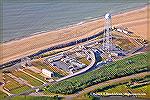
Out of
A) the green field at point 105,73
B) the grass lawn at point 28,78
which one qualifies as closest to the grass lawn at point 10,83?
the grass lawn at point 28,78

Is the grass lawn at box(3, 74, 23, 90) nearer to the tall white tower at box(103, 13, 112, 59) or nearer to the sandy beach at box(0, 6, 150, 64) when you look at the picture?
the sandy beach at box(0, 6, 150, 64)

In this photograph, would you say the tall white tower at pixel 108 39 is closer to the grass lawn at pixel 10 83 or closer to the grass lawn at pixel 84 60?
the grass lawn at pixel 84 60

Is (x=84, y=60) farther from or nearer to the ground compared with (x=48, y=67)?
farther from the ground

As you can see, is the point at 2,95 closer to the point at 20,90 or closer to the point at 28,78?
the point at 20,90

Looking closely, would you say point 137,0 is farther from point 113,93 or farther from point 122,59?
point 113,93

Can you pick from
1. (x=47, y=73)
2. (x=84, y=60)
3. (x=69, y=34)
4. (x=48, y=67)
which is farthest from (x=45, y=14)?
(x=47, y=73)

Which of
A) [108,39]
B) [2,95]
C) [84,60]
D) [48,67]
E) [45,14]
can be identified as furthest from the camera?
[45,14]
